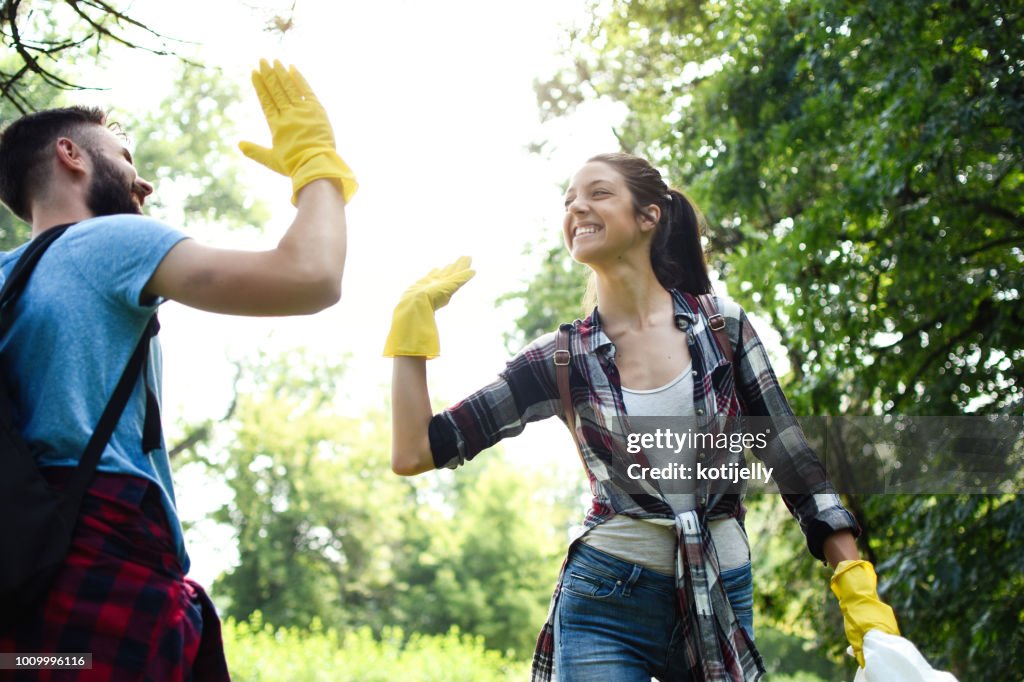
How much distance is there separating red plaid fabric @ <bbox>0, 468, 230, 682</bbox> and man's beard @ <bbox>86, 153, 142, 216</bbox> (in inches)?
21.8

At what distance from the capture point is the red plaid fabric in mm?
1606

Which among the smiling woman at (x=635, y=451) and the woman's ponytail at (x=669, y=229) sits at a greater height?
the woman's ponytail at (x=669, y=229)

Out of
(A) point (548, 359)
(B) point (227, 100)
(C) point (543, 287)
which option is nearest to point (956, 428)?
(A) point (548, 359)

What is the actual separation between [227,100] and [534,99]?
12485 millimetres

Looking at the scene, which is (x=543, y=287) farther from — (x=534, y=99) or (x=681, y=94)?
(x=681, y=94)

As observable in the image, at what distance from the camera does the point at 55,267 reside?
69.2 inches

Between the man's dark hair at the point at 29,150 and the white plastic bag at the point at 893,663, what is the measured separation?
2.03m

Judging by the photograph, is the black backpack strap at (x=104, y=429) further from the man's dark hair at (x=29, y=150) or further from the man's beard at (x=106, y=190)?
the man's dark hair at (x=29, y=150)

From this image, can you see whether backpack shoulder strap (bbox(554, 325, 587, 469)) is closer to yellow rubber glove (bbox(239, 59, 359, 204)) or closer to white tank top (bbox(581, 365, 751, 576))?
white tank top (bbox(581, 365, 751, 576))

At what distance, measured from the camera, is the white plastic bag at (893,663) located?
228cm

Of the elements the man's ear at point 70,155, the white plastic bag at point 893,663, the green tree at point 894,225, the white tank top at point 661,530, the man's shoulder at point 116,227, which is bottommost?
the white plastic bag at point 893,663

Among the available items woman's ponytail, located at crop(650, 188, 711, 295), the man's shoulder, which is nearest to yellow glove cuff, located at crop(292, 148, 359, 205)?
the man's shoulder

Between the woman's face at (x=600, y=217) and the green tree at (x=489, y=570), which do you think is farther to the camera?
the green tree at (x=489, y=570)

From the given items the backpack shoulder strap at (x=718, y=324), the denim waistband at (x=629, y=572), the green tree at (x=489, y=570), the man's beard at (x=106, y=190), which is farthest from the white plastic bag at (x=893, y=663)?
the green tree at (x=489, y=570)
